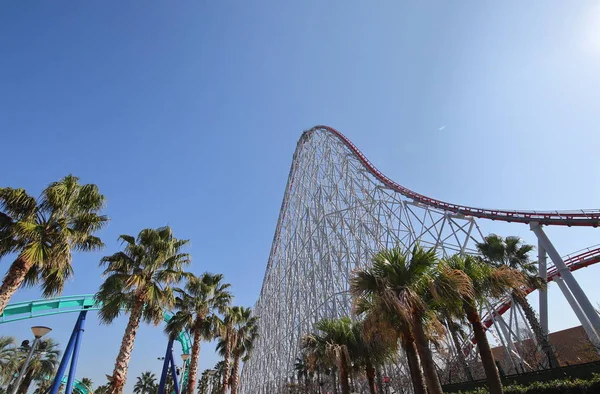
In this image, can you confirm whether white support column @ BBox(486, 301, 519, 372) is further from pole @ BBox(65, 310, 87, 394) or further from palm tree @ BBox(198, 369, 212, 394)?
palm tree @ BBox(198, 369, 212, 394)

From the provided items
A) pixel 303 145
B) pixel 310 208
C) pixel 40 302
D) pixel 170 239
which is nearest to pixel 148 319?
pixel 170 239

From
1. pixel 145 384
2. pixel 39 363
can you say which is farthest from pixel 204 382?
pixel 39 363

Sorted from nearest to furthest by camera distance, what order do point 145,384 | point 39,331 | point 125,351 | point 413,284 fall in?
point 413,284 → point 39,331 → point 125,351 → point 145,384

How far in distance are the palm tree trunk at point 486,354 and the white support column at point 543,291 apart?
8232mm

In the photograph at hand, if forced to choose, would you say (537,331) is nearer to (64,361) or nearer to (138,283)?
(138,283)

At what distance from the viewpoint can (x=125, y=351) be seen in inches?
291

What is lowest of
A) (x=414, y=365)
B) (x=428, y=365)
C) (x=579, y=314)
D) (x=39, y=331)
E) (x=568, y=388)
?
(x=568, y=388)

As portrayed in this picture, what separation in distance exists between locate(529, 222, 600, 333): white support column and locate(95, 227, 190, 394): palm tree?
37.9 feet

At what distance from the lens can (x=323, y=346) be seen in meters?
9.32

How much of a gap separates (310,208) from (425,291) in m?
12.9

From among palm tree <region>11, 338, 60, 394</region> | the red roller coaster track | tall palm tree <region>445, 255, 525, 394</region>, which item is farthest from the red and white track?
palm tree <region>11, 338, 60, 394</region>

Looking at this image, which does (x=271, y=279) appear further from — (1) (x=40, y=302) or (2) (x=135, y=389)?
(2) (x=135, y=389)

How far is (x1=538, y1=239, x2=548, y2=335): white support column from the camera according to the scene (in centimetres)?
1138

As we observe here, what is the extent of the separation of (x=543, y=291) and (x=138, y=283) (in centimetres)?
1323
